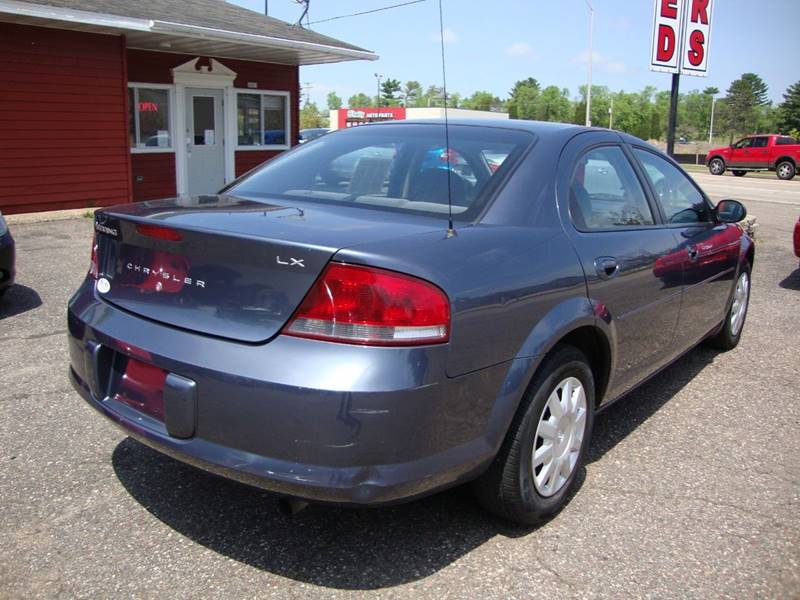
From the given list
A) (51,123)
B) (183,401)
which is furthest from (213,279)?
(51,123)

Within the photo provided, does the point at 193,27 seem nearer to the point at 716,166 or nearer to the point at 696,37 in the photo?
the point at 696,37

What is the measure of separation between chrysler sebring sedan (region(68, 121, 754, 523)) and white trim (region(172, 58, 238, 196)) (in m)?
11.4

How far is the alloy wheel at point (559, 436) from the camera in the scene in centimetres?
286

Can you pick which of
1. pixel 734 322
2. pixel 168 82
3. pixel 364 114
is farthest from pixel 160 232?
pixel 364 114

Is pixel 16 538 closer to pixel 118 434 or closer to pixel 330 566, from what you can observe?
pixel 118 434

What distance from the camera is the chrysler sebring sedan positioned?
227cm

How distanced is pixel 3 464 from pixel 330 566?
1673 millimetres

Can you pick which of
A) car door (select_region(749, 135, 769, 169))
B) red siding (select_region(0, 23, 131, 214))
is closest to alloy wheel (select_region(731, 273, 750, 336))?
red siding (select_region(0, 23, 131, 214))

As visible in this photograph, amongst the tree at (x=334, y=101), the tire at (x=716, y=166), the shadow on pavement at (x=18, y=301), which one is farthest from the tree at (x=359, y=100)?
the shadow on pavement at (x=18, y=301)

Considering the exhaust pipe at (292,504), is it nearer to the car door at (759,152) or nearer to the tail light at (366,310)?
the tail light at (366,310)

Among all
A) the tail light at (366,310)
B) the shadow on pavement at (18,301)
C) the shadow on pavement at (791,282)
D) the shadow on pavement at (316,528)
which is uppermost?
the tail light at (366,310)

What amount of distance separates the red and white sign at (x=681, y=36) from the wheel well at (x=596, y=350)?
8.86 metres

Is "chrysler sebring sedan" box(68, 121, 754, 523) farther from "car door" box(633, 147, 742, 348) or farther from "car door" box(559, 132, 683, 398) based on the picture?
"car door" box(633, 147, 742, 348)

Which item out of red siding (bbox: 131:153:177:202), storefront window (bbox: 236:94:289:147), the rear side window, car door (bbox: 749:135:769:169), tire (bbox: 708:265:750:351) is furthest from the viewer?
car door (bbox: 749:135:769:169)
